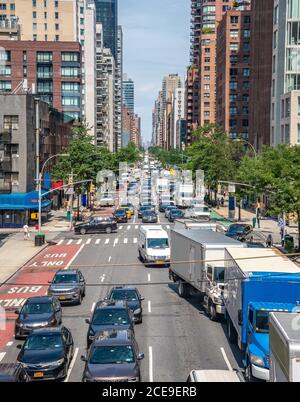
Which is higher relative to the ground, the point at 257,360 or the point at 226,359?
the point at 257,360

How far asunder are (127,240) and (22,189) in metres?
16.1

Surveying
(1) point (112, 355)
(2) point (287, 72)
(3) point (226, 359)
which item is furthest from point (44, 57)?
(1) point (112, 355)

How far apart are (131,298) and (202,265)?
3.61m

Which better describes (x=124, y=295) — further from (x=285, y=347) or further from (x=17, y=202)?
(x=17, y=202)

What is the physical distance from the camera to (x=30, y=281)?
123 ft

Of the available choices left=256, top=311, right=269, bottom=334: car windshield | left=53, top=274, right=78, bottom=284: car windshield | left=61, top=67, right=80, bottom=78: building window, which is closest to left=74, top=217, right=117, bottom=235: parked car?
left=53, top=274, right=78, bottom=284: car windshield

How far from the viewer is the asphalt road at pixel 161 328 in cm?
2094

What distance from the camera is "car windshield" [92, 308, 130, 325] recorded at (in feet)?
77.7

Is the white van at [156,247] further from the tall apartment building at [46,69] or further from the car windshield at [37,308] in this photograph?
the tall apartment building at [46,69]

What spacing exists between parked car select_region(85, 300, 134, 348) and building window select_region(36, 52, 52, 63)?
321 feet

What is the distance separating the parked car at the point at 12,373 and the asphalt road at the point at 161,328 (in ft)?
7.54

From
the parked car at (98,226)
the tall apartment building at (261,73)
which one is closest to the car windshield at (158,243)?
the parked car at (98,226)
